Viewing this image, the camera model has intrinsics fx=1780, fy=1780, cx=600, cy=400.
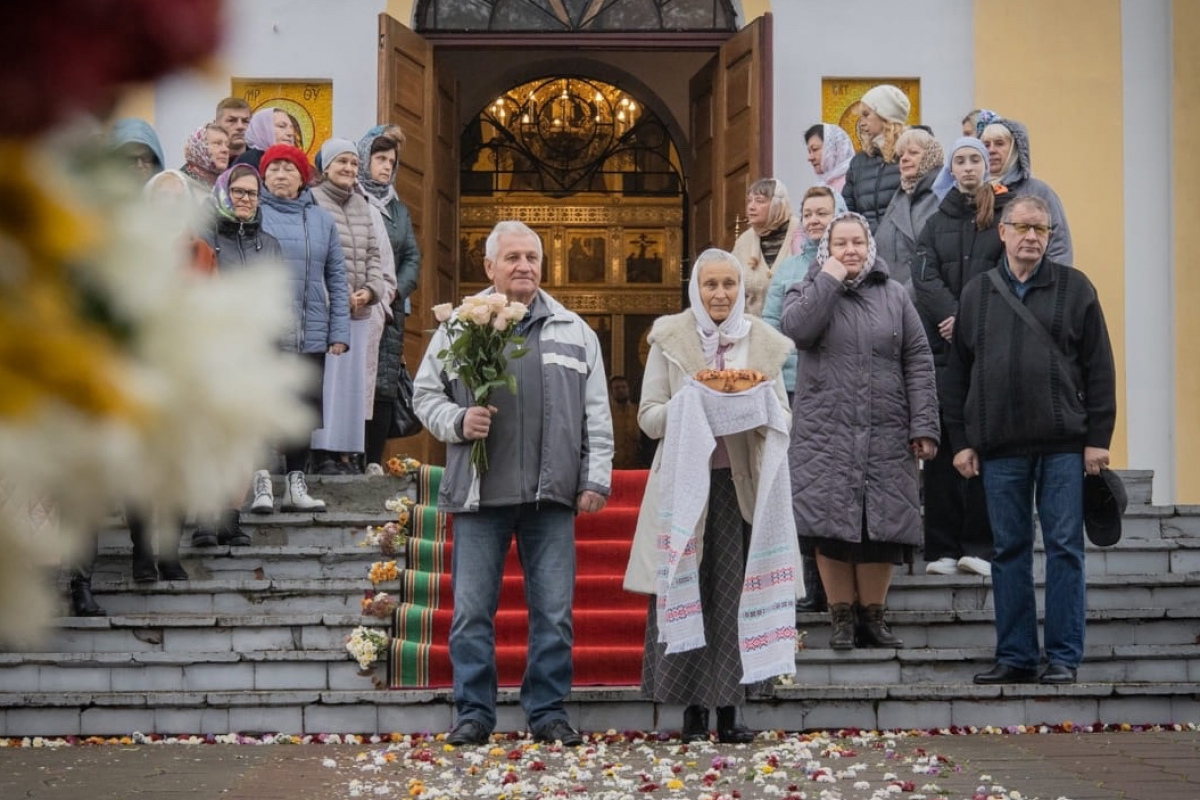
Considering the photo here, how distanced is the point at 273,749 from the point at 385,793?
4.67ft

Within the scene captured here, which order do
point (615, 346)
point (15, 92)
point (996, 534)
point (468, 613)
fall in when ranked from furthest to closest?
point (615, 346), point (996, 534), point (468, 613), point (15, 92)

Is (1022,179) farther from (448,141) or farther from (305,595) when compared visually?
(448,141)

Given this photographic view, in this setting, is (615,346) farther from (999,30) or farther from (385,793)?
A: (385,793)

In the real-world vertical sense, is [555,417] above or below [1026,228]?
below

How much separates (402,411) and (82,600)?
2.79m

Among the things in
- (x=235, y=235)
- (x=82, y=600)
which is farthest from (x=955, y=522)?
(x=82, y=600)

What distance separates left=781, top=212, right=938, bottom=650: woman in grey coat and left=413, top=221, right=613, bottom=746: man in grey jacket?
1.03 meters

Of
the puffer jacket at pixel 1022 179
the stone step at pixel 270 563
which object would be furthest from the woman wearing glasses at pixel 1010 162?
the stone step at pixel 270 563

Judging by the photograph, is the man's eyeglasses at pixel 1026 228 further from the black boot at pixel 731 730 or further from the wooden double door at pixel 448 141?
the wooden double door at pixel 448 141

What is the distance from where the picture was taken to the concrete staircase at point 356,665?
7320 mm

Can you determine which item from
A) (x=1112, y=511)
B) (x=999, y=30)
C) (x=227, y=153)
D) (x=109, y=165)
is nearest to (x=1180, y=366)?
(x=999, y=30)

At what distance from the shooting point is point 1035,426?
7449 mm

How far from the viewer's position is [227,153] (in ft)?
32.4

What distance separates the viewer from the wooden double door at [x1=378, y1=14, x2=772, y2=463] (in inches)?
511
